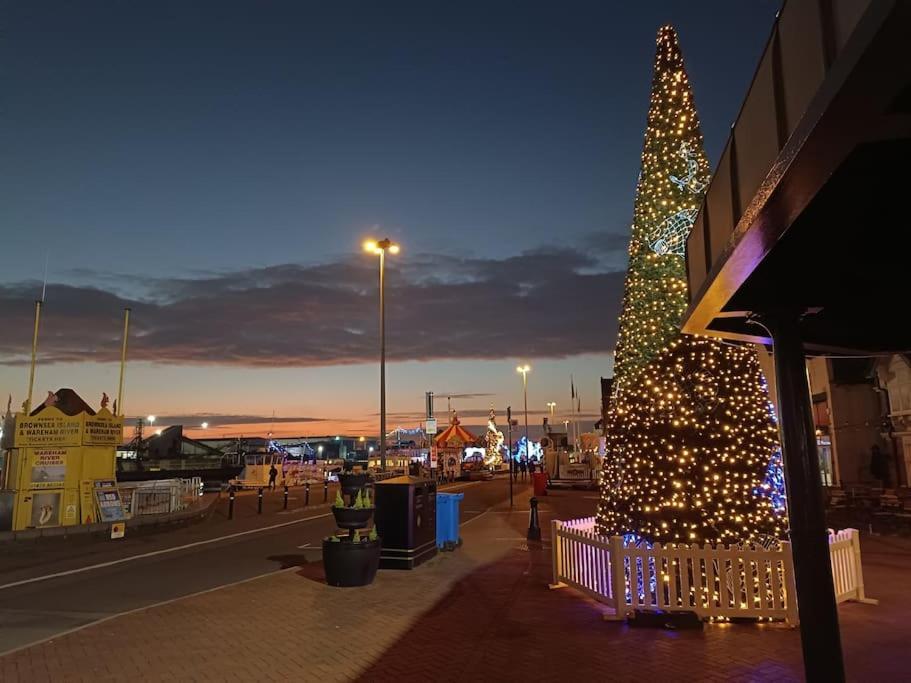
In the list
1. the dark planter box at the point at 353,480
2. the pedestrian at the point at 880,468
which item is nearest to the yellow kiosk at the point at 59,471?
the dark planter box at the point at 353,480

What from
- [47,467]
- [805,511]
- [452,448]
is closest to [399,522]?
[805,511]

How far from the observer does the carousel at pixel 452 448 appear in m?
54.0

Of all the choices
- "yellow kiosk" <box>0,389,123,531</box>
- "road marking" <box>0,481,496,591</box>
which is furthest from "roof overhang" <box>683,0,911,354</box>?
"yellow kiosk" <box>0,389,123,531</box>

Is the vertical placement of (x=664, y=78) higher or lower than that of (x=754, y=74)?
higher

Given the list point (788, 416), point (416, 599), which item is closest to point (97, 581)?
point (416, 599)

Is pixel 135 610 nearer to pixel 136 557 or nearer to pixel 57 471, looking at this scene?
pixel 136 557

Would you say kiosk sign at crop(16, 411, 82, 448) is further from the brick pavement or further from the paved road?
the brick pavement

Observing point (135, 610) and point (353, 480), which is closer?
point (135, 610)

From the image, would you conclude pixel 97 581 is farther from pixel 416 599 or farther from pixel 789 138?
pixel 789 138

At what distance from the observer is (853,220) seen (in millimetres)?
4445

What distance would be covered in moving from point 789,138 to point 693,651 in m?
5.51

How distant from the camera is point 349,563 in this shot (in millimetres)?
9977

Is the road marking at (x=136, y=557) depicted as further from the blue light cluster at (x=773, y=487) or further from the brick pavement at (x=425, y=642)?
the blue light cluster at (x=773, y=487)

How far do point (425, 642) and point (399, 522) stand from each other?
14.4 feet
